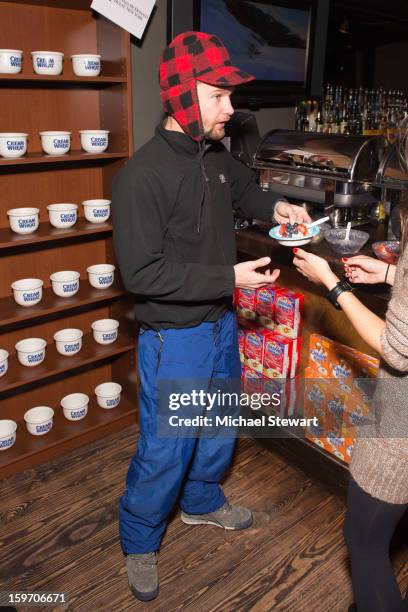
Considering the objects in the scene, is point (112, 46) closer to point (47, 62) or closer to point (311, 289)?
point (47, 62)

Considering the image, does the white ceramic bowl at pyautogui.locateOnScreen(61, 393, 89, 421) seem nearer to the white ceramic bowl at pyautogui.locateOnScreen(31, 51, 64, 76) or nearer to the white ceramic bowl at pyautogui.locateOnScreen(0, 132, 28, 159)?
the white ceramic bowl at pyautogui.locateOnScreen(0, 132, 28, 159)

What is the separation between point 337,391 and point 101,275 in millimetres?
1169

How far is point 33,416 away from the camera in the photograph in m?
2.66

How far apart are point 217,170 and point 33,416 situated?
1490 mm

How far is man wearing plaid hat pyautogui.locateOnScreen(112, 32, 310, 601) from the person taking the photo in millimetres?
1649

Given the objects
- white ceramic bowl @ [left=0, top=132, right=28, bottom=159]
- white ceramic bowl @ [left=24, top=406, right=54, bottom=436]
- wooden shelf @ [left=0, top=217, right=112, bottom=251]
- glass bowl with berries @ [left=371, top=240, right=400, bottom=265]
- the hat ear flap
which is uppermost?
the hat ear flap

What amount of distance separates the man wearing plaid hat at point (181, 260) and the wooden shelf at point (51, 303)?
0.72 m

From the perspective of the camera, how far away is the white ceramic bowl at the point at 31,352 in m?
2.51

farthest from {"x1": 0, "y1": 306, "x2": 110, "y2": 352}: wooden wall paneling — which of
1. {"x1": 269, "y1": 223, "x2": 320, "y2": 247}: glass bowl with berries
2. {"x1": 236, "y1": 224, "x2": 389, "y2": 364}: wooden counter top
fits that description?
{"x1": 269, "y1": 223, "x2": 320, "y2": 247}: glass bowl with berries

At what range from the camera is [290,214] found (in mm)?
2043

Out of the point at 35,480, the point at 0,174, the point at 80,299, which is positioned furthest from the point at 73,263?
the point at 35,480

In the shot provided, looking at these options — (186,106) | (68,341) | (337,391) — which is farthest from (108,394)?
(186,106)

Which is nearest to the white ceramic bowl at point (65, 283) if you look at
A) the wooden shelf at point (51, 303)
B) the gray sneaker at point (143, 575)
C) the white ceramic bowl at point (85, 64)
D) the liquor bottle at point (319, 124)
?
the wooden shelf at point (51, 303)

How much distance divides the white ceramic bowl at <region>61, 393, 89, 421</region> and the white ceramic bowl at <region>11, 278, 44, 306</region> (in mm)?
561
